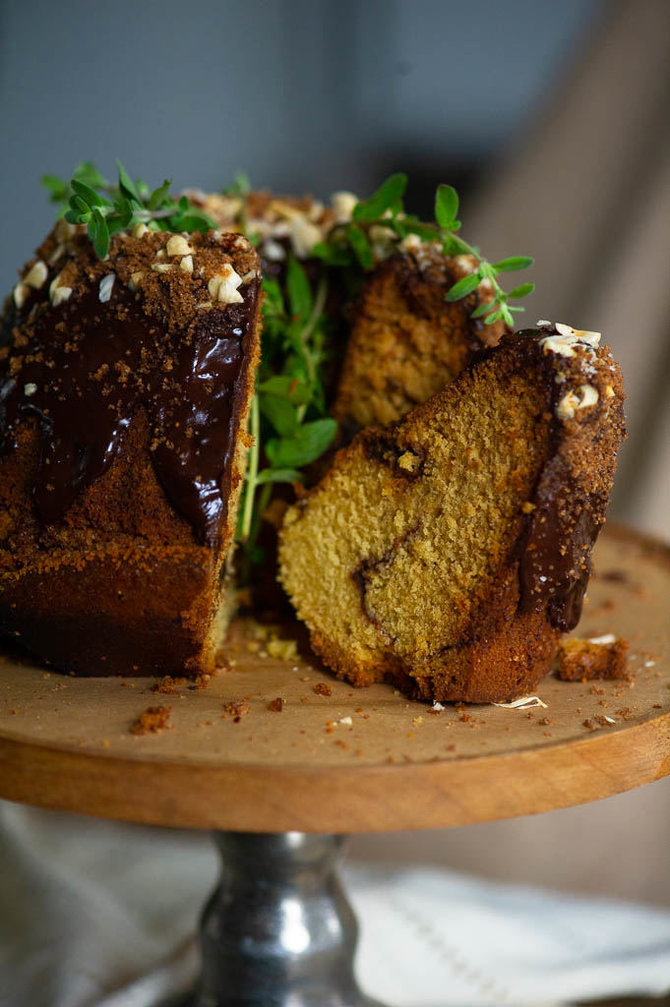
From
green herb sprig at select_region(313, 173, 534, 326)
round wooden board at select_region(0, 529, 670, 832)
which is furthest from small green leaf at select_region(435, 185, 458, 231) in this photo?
round wooden board at select_region(0, 529, 670, 832)

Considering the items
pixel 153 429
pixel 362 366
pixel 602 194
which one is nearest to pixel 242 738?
pixel 153 429

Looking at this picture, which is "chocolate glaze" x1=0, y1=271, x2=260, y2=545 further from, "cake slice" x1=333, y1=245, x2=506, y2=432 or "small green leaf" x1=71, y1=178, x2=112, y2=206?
"cake slice" x1=333, y1=245, x2=506, y2=432

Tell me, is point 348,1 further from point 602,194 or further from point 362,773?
point 362,773

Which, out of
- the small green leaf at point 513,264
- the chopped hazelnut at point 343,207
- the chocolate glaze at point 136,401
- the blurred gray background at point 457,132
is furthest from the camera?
the blurred gray background at point 457,132

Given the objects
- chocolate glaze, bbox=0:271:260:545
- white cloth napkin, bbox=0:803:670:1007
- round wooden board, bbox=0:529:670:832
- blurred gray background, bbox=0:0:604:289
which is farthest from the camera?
blurred gray background, bbox=0:0:604:289

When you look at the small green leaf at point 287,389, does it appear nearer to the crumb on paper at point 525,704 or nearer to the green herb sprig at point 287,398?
the green herb sprig at point 287,398

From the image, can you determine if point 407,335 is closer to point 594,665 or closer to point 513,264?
point 513,264

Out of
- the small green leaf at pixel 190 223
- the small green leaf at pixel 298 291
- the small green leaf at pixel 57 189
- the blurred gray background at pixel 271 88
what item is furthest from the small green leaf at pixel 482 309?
the blurred gray background at pixel 271 88
